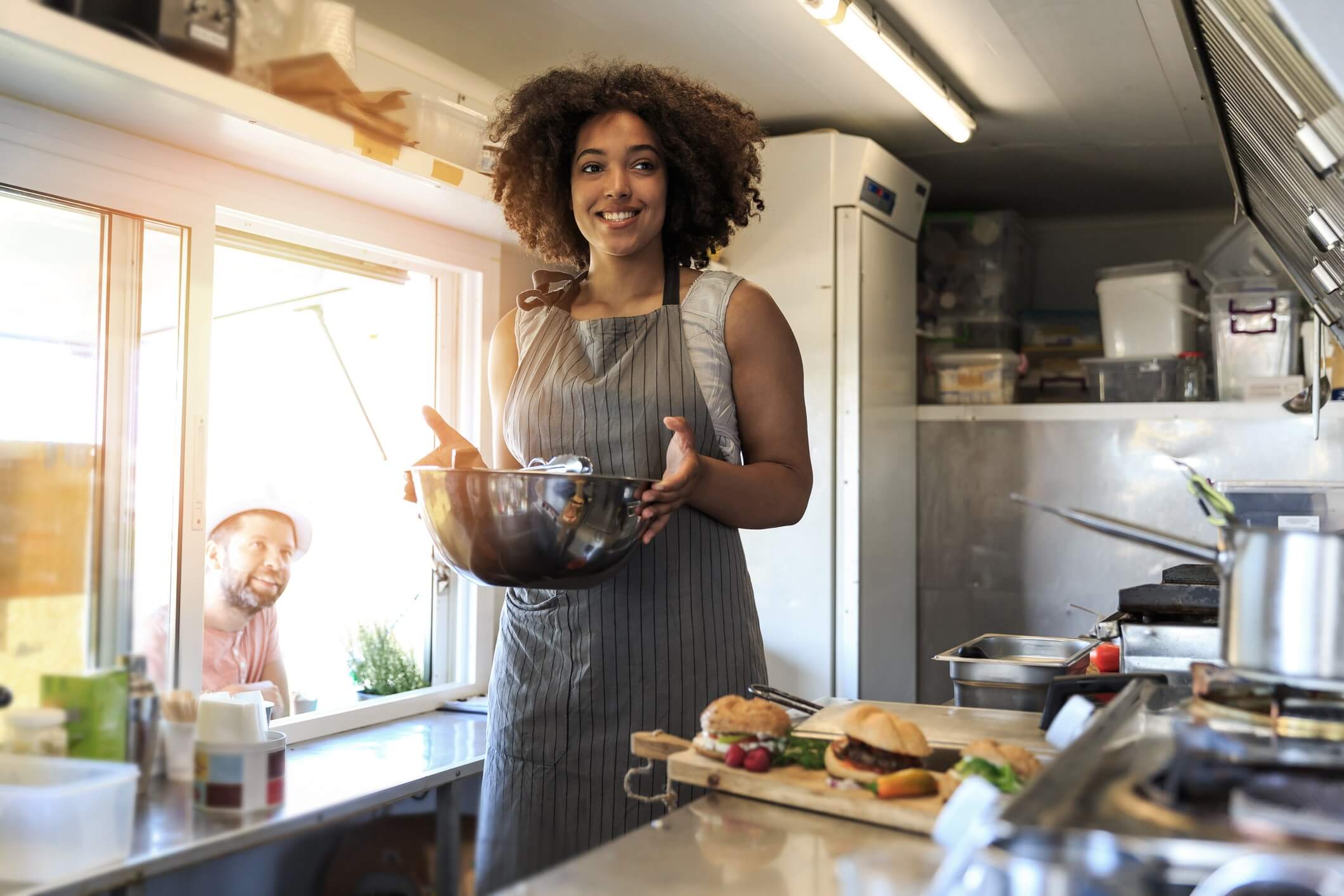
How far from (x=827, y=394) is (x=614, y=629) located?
1.97 metres

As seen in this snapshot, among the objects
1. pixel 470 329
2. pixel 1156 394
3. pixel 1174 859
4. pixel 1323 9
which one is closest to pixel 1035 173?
pixel 1156 394

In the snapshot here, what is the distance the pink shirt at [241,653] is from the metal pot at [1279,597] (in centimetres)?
176

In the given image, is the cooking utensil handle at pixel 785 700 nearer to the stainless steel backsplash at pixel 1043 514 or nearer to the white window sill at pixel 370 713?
the white window sill at pixel 370 713

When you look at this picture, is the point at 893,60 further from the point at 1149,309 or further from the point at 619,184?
the point at 1149,309

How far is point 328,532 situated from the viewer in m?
2.63

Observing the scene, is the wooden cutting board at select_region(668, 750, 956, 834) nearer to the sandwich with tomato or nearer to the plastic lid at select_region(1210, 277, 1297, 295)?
the sandwich with tomato

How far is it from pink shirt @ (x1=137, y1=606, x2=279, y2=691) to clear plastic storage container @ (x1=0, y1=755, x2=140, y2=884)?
122 cm

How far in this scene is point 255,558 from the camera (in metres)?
2.36

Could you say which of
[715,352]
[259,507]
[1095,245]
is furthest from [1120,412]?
[259,507]

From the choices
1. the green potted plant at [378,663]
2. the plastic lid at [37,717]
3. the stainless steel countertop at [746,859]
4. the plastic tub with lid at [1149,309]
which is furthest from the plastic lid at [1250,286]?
the plastic lid at [37,717]

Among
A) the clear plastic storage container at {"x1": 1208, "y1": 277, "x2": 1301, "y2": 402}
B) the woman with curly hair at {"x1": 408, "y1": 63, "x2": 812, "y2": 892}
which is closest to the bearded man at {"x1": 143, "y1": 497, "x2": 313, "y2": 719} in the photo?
the woman with curly hair at {"x1": 408, "y1": 63, "x2": 812, "y2": 892}

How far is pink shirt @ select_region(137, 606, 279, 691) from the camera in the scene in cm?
219

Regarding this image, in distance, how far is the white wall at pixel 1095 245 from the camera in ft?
14.9

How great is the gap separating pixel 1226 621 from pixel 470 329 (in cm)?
223
